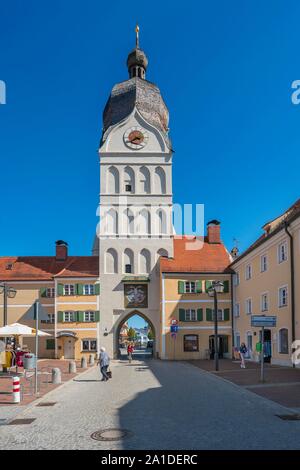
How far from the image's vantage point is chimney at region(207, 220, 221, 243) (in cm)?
5253

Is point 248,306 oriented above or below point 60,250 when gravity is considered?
below

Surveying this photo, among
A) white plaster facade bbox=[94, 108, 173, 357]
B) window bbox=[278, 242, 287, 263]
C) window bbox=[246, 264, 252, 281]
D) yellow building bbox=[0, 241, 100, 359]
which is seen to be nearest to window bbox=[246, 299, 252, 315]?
window bbox=[246, 264, 252, 281]

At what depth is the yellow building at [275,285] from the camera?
2908 cm

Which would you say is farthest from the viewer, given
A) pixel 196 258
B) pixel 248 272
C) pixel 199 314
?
pixel 196 258

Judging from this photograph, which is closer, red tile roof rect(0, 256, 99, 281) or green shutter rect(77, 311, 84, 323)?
green shutter rect(77, 311, 84, 323)

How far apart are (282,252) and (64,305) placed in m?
23.3

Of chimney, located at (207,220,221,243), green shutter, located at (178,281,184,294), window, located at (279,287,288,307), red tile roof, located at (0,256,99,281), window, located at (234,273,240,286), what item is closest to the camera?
window, located at (279,287,288,307)

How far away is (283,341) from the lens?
30797 mm

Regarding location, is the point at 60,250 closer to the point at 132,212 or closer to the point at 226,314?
the point at 132,212

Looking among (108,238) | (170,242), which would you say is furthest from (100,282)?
(170,242)

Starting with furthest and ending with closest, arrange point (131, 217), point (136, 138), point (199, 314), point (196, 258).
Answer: point (136, 138)
point (131, 217)
point (196, 258)
point (199, 314)

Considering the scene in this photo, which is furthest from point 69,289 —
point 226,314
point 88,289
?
point 226,314

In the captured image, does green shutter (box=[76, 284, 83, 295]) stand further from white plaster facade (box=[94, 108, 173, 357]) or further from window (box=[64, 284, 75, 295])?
white plaster facade (box=[94, 108, 173, 357])

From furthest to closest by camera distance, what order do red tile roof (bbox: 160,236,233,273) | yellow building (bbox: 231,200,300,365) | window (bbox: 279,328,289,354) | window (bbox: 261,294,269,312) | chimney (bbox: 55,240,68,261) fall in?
chimney (bbox: 55,240,68,261) → red tile roof (bbox: 160,236,233,273) → window (bbox: 261,294,269,312) → window (bbox: 279,328,289,354) → yellow building (bbox: 231,200,300,365)
